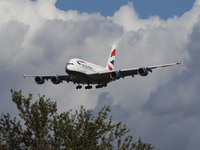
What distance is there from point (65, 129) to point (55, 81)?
5244 centimetres

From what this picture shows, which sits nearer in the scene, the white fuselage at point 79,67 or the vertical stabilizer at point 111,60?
the white fuselage at point 79,67

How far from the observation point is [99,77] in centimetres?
8038

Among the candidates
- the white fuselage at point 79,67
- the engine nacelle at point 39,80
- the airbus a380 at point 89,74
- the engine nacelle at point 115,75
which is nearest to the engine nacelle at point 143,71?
the airbus a380 at point 89,74

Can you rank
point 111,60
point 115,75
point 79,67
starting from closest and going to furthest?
point 79,67 < point 115,75 < point 111,60

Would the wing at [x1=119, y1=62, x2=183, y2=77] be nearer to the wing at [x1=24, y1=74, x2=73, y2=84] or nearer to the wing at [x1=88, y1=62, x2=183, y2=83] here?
the wing at [x1=88, y1=62, x2=183, y2=83]

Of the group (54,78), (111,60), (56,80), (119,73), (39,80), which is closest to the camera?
(119,73)

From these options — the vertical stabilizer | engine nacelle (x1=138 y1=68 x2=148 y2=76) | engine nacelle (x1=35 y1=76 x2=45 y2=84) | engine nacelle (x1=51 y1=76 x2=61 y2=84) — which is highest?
the vertical stabilizer

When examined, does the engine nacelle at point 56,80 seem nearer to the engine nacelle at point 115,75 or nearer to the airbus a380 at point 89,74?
the airbus a380 at point 89,74

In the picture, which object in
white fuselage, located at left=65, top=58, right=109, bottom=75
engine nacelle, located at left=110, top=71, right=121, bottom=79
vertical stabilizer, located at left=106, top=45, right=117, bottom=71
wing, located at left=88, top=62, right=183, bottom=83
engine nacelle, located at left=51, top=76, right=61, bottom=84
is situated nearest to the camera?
white fuselage, located at left=65, top=58, right=109, bottom=75

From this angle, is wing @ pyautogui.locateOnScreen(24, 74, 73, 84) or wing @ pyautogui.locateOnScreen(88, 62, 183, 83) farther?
wing @ pyautogui.locateOnScreen(24, 74, 73, 84)

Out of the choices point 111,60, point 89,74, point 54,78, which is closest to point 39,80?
Result: point 54,78

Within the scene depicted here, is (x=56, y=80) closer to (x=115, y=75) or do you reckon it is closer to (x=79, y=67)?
(x=79, y=67)

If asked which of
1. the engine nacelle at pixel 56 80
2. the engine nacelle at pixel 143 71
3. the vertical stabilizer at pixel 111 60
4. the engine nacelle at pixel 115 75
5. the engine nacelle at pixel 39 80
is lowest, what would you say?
the engine nacelle at pixel 143 71

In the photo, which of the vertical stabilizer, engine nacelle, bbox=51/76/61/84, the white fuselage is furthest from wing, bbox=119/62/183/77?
the vertical stabilizer
